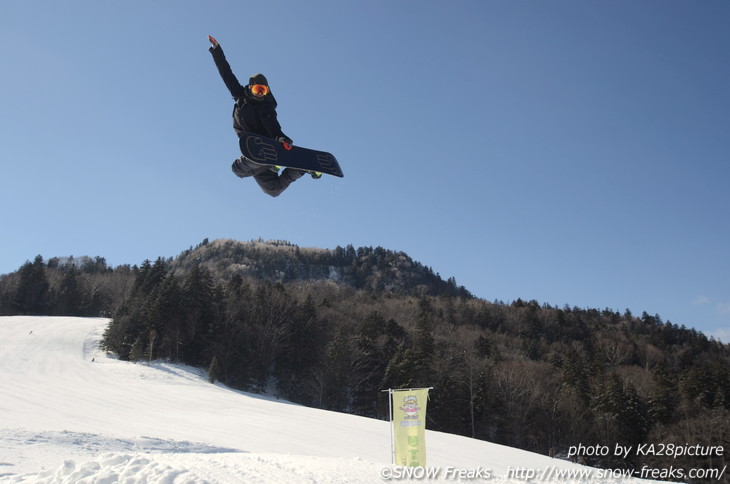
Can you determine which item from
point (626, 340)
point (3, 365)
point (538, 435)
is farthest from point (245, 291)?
point (626, 340)

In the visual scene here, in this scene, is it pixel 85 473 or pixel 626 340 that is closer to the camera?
pixel 85 473

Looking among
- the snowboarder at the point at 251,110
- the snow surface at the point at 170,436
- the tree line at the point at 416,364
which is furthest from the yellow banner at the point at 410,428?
the tree line at the point at 416,364

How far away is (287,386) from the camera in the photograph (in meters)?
53.1

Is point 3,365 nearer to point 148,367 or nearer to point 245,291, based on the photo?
point 148,367

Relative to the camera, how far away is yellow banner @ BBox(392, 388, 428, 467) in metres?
11.7

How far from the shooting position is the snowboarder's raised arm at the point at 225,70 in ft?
29.1

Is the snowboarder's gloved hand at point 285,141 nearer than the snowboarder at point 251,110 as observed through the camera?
No

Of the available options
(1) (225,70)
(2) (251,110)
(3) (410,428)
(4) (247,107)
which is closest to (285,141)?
(2) (251,110)

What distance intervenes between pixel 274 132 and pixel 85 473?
7.05 metres

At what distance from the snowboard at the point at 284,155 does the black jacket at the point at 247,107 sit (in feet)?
0.83

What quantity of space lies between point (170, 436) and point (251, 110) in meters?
15.7

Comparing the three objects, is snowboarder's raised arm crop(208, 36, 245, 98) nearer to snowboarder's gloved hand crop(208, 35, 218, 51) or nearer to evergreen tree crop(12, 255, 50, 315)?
snowboarder's gloved hand crop(208, 35, 218, 51)

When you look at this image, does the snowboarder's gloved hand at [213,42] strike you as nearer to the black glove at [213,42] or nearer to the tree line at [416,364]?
the black glove at [213,42]

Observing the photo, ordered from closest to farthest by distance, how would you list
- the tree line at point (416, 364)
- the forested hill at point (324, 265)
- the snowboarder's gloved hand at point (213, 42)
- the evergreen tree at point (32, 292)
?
the snowboarder's gloved hand at point (213, 42) < the tree line at point (416, 364) < the evergreen tree at point (32, 292) < the forested hill at point (324, 265)
